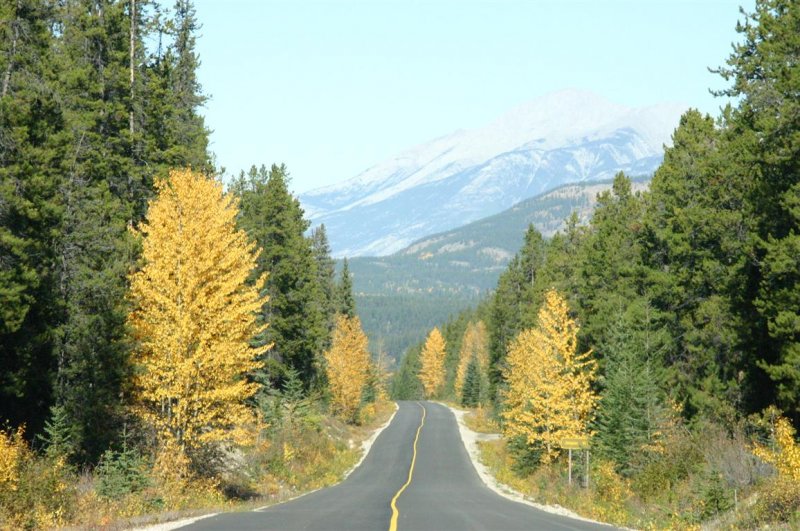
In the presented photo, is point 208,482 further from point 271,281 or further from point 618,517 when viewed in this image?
point 271,281

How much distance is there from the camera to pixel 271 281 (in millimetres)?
55188

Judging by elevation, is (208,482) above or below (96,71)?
below

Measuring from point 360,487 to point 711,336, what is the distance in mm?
18324

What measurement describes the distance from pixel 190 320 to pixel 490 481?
28408 millimetres

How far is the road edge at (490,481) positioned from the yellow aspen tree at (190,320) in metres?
11.6

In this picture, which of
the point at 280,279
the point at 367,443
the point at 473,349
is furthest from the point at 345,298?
the point at 280,279

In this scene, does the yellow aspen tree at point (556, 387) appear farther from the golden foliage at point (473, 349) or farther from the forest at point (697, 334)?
the golden foliage at point (473, 349)

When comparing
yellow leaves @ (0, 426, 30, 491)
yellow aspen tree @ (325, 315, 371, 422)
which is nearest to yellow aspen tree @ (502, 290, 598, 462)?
yellow leaves @ (0, 426, 30, 491)

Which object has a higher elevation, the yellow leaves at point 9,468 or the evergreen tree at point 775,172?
the evergreen tree at point 775,172

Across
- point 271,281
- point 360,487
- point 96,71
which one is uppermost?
point 96,71

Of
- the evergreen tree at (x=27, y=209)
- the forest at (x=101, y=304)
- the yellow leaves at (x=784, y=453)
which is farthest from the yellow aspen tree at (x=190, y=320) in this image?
the yellow leaves at (x=784, y=453)

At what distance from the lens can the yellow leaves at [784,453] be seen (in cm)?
Answer: 1950

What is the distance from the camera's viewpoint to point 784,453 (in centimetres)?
2212

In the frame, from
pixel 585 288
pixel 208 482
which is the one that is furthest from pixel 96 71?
pixel 585 288
